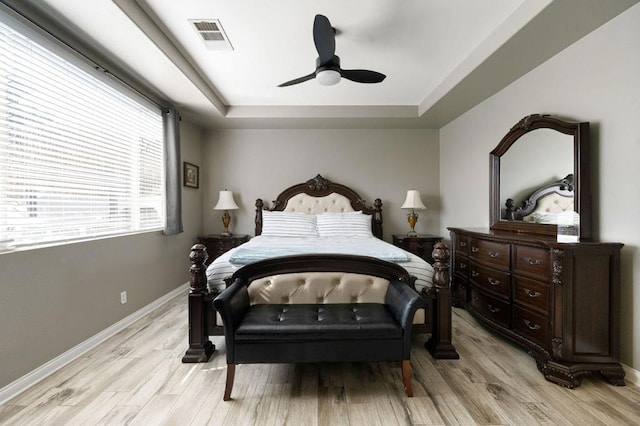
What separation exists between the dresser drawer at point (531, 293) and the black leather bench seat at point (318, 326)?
3.74ft

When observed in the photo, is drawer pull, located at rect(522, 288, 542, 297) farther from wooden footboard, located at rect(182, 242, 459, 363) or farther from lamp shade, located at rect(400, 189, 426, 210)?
lamp shade, located at rect(400, 189, 426, 210)

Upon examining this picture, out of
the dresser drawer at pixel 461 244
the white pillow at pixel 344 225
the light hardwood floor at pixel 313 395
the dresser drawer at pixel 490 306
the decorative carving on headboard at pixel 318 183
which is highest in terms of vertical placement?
the decorative carving on headboard at pixel 318 183

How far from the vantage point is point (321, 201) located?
4.37m

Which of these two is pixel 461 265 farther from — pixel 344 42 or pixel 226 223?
pixel 226 223

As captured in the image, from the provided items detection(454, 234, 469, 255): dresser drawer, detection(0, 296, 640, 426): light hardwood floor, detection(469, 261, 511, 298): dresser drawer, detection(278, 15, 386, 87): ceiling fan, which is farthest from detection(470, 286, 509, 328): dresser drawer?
detection(278, 15, 386, 87): ceiling fan

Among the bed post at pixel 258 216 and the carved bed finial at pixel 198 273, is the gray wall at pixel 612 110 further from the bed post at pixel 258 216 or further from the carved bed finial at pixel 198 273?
the bed post at pixel 258 216

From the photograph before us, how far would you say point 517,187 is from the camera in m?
2.78

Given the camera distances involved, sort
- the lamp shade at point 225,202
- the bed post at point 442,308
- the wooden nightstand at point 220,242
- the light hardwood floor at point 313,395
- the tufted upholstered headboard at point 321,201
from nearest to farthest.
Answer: the light hardwood floor at point 313,395 → the bed post at point 442,308 → the wooden nightstand at point 220,242 → the lamp shade at point 225,202 → the tufted upholstered headboard at point 321,201

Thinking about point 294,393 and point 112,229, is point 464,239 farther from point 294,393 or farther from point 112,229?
point 112,229

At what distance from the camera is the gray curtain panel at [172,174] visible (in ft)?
11.2

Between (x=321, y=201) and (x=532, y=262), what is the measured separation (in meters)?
2.81

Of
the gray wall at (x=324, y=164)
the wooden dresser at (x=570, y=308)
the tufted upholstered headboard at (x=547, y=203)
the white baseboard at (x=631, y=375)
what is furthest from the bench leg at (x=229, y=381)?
the gray wall at (x=324, y=164)

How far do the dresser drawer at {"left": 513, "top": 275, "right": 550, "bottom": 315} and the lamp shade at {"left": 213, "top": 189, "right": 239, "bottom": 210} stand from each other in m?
3.57

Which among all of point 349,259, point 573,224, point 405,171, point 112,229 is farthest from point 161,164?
point 573,224
